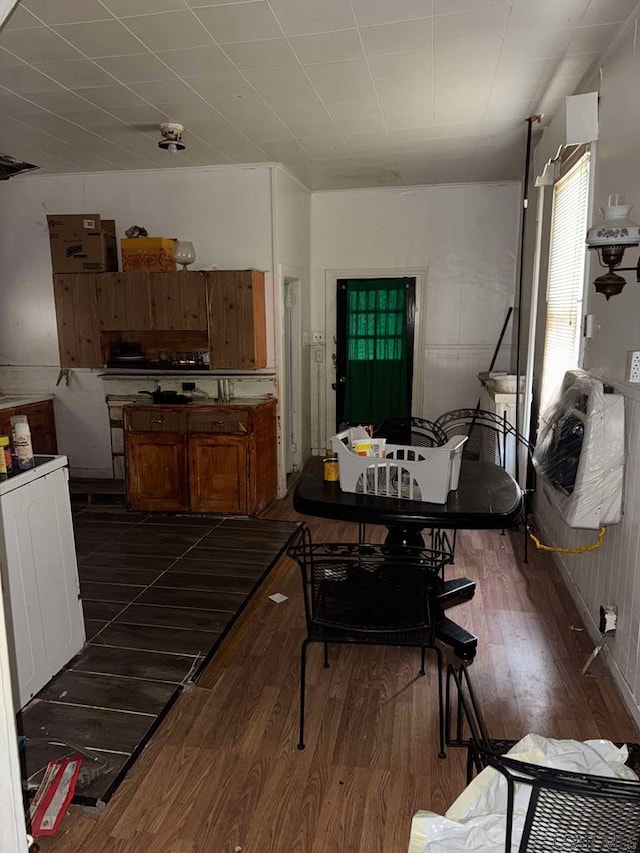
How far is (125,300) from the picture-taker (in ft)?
15.4

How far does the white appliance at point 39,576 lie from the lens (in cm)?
222

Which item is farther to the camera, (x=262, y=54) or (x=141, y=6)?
(x=262, y=54)

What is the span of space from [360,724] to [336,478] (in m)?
0.99

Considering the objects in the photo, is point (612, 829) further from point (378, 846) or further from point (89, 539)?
point (89, 539)

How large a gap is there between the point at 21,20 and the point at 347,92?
165 centimetres

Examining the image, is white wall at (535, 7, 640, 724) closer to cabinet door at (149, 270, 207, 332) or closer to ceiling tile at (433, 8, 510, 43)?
ceiling tile at (433, 8, 510, 43)

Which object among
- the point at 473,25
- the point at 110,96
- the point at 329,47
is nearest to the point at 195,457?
the point at 110,96

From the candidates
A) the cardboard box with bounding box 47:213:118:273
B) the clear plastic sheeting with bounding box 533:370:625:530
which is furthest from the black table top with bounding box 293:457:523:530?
the cardboard box with bounding box 47:213:118:273

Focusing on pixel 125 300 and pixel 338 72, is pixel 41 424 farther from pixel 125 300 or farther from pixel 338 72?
pixel 338 72

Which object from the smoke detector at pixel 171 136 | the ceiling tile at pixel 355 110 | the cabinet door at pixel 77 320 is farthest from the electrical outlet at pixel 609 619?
the cabinet door at pixel 77 320

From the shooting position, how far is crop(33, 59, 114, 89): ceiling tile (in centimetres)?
281

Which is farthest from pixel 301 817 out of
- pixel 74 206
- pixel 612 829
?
pixel 74 206

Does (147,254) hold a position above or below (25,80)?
below

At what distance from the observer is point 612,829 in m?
1.07
